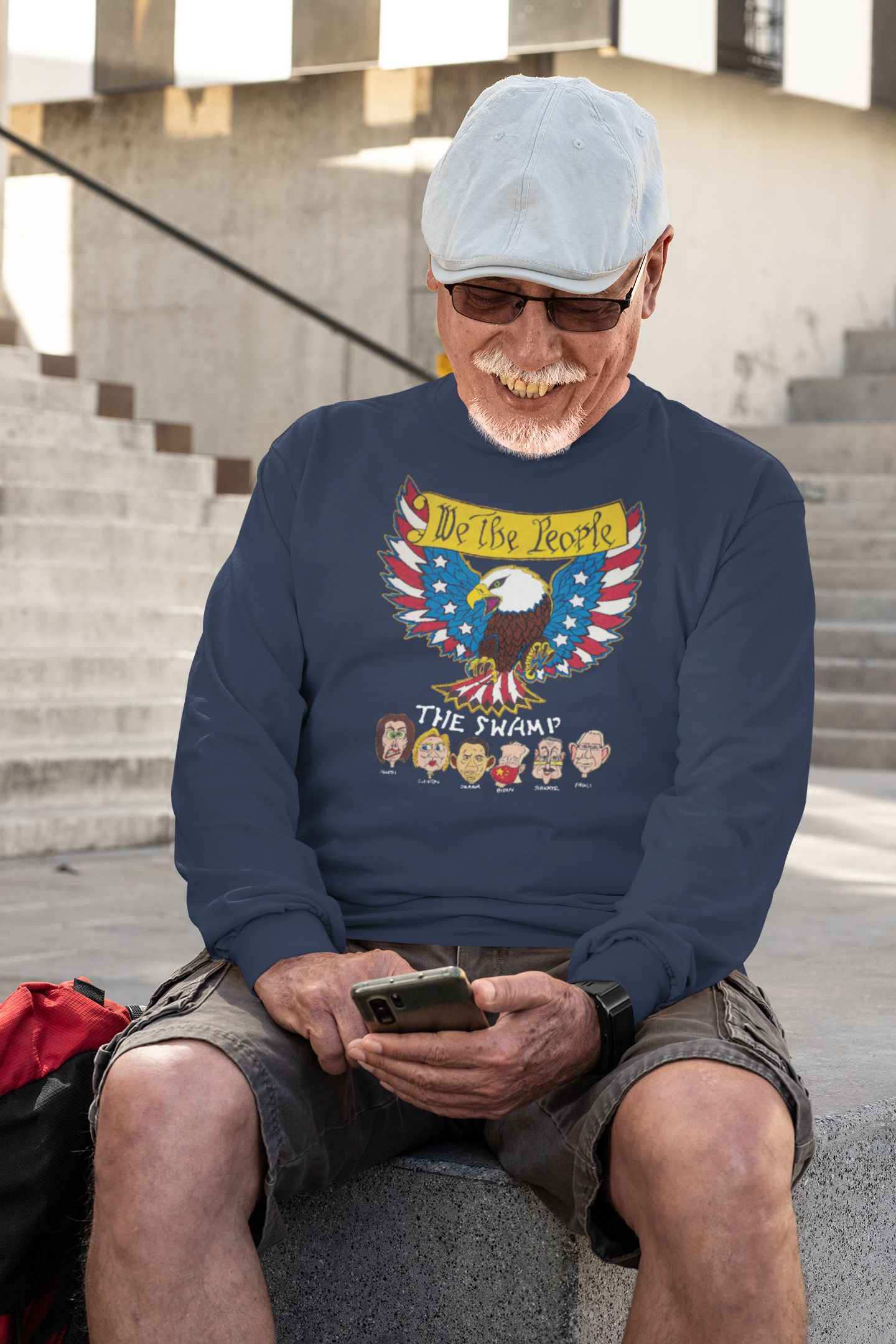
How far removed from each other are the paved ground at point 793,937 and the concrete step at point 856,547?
3712 mm

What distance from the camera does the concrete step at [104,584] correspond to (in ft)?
20.0

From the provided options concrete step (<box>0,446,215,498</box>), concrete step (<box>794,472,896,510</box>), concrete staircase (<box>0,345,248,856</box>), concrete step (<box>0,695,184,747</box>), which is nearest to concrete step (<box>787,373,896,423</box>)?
concrete step (<box>794,472,896,510</box>)

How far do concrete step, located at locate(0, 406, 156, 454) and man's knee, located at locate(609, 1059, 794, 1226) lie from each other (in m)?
5.39

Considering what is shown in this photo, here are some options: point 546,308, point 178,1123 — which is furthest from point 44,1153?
point 546,308

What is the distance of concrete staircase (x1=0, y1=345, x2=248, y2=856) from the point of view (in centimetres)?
529

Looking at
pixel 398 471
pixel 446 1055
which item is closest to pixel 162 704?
pixel 398 471

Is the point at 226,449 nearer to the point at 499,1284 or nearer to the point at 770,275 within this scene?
the point at 770,275

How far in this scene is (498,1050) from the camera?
63.1 inches

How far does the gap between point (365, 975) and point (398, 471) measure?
0.63 meters

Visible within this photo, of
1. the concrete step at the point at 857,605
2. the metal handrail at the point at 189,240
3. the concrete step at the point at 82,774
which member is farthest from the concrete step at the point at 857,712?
the concrete step at the point at 82,774

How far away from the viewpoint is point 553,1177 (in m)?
1.73

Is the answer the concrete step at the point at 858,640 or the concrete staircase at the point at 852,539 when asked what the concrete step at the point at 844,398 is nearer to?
the concrete staircase at the point at 852,539

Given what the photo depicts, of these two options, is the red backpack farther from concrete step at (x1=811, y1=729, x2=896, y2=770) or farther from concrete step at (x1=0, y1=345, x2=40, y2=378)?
concrete step at (x1=811, y1=729, x2=896, y2=770)

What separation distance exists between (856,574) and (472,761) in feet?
24.9
